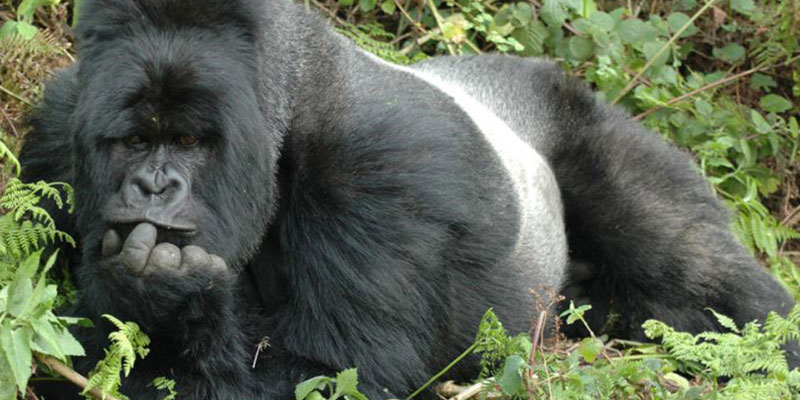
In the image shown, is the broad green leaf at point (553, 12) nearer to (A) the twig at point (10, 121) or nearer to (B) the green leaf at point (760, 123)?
(B) the green leaf at point (760, 123)

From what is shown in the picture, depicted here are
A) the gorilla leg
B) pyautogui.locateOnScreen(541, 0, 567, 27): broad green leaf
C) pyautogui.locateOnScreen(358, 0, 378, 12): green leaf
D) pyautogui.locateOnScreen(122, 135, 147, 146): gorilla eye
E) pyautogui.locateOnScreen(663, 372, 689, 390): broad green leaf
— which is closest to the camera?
pyautogui.locateOnScreen(122, 135, 147, 146): gorilla eye

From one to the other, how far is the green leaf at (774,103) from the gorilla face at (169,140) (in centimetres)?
372

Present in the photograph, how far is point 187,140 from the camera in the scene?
3.53m

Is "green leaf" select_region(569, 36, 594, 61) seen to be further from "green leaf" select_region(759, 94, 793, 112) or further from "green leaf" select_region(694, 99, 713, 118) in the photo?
"green leaf" select_region(759, 94, 793, 112)

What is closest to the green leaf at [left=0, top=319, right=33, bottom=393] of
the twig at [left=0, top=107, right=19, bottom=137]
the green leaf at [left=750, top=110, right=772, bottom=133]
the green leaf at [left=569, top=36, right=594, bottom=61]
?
the twig at [left=0, top=107, right=19, bottom=137]

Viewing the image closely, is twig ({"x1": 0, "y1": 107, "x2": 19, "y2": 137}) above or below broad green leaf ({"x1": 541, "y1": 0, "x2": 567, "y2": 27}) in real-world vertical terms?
below

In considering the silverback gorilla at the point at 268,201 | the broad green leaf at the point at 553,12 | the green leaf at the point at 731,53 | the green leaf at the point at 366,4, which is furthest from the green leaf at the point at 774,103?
the silverback gorilla at the point at 268,201

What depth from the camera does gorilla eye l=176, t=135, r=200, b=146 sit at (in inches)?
138

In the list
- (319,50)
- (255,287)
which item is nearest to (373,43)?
(319,50)

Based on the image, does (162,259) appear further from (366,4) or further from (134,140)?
(366,4)

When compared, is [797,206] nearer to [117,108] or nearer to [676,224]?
[676,224]

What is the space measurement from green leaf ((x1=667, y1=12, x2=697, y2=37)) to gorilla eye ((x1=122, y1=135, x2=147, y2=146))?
3.86 metres

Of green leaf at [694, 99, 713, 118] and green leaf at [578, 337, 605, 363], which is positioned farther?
green leaf at [694, 99, 713, 118]

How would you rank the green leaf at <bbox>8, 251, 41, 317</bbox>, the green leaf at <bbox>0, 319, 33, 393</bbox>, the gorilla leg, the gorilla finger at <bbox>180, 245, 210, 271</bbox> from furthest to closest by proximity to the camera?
the gorilla leg
the gorilla finger at <bbox>180, 245, 210, 271</bbox>
the green leaf at <bbox>8, 251, 41, 317</bbox>
the green leaf at <bbox>0, 319, 33, 393</bbox>
